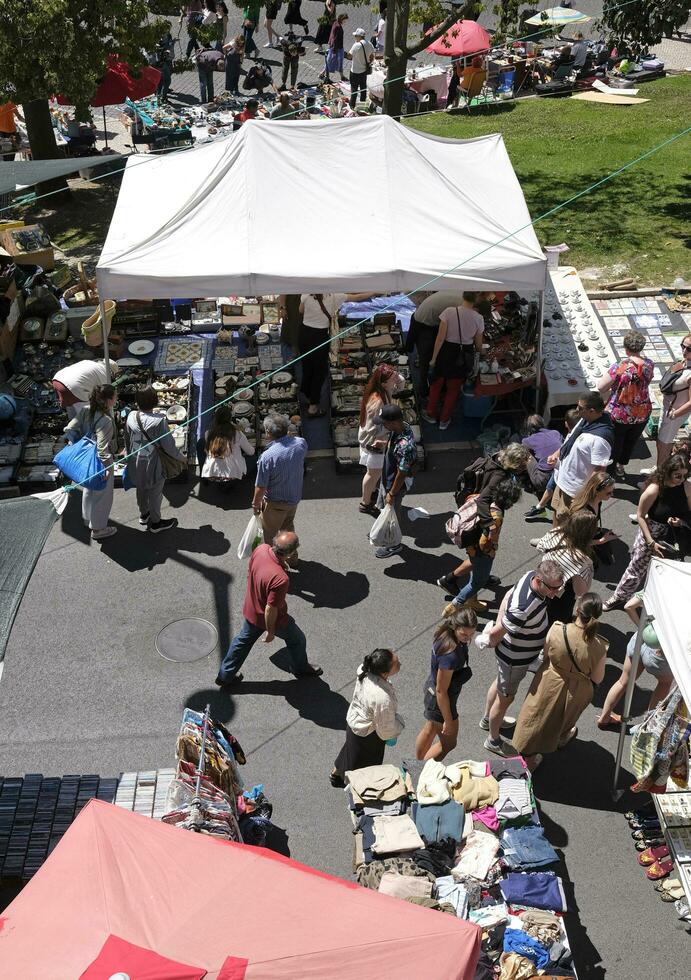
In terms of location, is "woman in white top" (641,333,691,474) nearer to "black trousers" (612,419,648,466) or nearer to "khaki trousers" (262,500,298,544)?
"black trousers" (612,419,648,466)

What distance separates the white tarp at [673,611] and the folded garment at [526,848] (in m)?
1.34

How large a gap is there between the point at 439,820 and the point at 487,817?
0.35m

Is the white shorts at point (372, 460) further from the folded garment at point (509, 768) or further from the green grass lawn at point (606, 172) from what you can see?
the green grass lawn at point (606, 172)

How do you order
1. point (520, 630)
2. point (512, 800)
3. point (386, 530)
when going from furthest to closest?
point (386, 530)
point (520, 630)
point (512, 800)

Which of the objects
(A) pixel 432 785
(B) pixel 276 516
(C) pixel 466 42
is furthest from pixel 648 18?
(A) pixel 432 785

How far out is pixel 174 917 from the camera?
3.89 metres

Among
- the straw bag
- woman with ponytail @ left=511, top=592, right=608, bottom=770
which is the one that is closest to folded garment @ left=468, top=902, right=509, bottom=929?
woman with ponytail @ left=511, top=592, right=608, bottom=770

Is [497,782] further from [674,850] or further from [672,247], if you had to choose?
[672,247]

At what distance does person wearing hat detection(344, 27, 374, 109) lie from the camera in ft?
63.3

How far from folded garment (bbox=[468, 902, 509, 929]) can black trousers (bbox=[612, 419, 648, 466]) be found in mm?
5259

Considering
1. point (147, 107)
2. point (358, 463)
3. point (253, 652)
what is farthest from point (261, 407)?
point (147, 107)

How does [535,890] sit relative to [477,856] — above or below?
below

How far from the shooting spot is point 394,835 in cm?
540

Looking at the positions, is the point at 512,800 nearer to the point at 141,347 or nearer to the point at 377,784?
the point at 377,784
